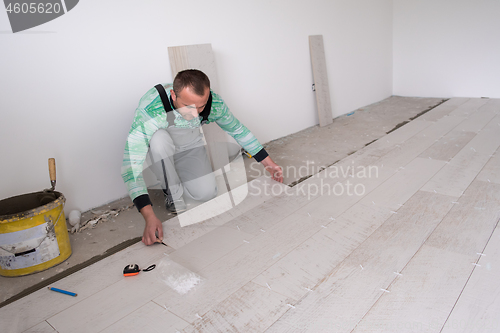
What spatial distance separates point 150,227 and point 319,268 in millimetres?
867

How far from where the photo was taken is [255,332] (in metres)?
1.22

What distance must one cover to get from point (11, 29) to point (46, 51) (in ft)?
0.63

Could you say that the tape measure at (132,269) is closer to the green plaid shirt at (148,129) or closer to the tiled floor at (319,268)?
the tiled floor at (319,268)

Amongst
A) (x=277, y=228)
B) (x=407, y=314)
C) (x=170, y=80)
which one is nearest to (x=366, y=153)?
(x=277, y=228)

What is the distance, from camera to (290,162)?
10.00 feet

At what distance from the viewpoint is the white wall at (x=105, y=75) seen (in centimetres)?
203

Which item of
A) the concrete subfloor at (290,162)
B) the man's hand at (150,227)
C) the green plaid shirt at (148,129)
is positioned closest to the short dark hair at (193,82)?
the green plaid shirt at (148,129)

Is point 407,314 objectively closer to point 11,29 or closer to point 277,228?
point 277,228

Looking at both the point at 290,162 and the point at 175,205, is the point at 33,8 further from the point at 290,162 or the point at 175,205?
the point at 290,162

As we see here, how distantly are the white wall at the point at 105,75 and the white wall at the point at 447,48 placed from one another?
281cm

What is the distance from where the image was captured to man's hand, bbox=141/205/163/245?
177cm

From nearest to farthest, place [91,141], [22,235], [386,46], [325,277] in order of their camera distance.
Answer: [325,277] → [22,235] → [91,141] → [386,46]

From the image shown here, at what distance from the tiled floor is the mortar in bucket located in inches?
7.4

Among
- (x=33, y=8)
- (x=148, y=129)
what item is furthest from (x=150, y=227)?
(x=33, y=8)
